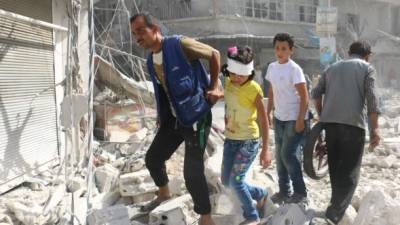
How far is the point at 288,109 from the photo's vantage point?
3.99 m

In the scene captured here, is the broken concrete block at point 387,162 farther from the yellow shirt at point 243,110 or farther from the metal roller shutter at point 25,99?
the metal roller shutter at point 25,99

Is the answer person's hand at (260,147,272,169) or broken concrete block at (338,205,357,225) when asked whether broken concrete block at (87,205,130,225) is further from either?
broken concrete block at (338,205,357,225)

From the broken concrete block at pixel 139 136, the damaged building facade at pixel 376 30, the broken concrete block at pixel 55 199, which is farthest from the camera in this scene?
the damaged building facade at pixel 376 30

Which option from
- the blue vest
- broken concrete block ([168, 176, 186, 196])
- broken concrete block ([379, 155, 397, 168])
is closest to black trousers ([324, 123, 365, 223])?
the blue vest

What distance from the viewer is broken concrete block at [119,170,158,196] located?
4312 mm

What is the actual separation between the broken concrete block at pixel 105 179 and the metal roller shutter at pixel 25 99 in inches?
36.1

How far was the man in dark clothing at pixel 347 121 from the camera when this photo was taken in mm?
3744

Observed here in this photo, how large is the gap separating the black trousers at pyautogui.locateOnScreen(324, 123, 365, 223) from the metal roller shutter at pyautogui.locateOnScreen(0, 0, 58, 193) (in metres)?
3.18

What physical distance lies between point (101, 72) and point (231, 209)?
477 centimetres

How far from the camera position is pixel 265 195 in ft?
12.5

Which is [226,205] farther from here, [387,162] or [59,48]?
[59,48]

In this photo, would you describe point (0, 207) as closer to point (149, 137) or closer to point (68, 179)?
point (68, 179)

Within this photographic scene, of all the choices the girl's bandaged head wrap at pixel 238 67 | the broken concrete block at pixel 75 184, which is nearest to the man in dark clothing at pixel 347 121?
the girl's bandaged head wrap at pixel 238 67

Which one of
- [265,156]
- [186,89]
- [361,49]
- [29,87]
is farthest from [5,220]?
[361,49]
